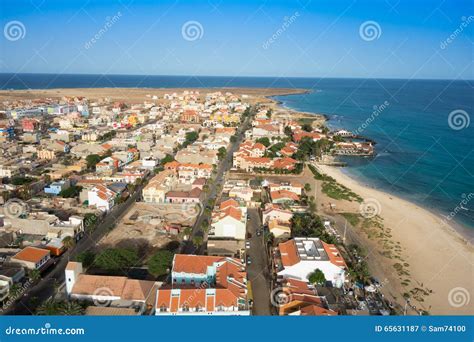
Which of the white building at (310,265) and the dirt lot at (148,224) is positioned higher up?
the dirt lot at (148,224)

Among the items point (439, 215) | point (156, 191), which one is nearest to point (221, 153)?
point (156, 191)

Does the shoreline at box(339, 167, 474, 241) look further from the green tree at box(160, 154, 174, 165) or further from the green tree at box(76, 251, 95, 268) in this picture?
the green tree at box(76, 251, 95, 268)

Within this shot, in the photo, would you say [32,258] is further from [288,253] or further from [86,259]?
[288,253]

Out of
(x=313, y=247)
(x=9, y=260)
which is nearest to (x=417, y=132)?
(x=313, y=247)

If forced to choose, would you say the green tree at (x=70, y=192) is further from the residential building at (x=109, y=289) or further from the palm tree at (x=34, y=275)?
the residential building at (x=109, y=289)

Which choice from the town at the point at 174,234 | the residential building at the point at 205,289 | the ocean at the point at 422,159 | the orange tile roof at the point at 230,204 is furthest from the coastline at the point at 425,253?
the orange tile roof at the point at 230,204

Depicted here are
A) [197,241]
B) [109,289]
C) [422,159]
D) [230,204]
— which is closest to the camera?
[109,289]
